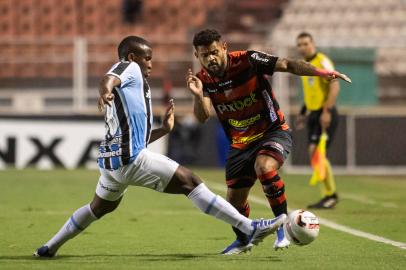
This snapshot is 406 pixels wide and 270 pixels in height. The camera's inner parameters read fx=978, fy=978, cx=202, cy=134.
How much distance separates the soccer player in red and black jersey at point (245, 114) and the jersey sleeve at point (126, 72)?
0.67 meters

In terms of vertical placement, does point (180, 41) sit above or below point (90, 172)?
above

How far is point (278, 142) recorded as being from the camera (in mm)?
8195

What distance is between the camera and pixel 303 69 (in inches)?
303

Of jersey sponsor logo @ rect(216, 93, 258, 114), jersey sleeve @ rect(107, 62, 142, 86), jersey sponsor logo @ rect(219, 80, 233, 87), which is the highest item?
jersey sleeve @ rect(107, 62, 142, 86)

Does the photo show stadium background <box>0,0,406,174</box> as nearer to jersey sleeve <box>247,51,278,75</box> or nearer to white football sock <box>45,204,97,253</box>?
jersey sleeve <box>247,51,278,75</box>

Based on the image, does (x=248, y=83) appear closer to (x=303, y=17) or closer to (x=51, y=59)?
(x=51, y=59)

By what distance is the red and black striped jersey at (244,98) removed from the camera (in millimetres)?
8211

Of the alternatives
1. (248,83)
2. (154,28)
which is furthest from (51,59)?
(248,83)

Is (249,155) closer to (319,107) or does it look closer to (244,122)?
(244,122)

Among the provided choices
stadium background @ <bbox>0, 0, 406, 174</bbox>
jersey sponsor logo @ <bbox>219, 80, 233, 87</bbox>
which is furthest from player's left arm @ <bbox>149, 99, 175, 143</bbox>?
stadium background @ <bbox>0, 0, 406, 174</bbox>

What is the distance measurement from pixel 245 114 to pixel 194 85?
2.53ft

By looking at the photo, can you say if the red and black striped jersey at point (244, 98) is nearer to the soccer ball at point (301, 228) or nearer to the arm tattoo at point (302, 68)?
the arm tattoo at point (302, 68)

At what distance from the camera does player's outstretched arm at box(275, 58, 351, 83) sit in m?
7.64

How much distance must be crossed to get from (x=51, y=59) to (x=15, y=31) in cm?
433
